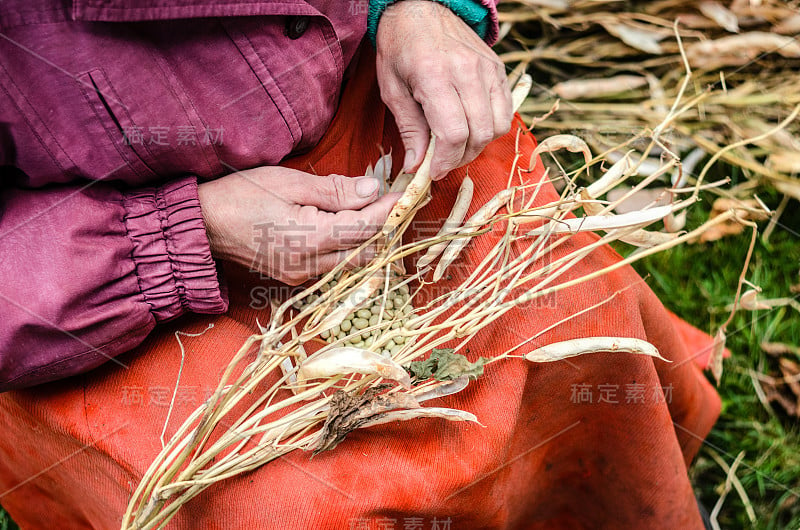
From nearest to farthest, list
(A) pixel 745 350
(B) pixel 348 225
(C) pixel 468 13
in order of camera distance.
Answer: (B) pixel 348 225 → (C) pixel 468 13 → (A) pixel 745 350

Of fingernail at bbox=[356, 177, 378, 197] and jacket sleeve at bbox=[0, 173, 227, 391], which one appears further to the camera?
fingernail at bbox=[356, 177, 378, 197]

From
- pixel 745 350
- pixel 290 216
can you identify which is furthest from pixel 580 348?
pixel 745 350

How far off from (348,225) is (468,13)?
0.38 metres

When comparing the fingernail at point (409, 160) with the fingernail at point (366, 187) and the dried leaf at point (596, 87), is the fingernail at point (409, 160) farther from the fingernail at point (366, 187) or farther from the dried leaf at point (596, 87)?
the dried leaf at point (596, 87)

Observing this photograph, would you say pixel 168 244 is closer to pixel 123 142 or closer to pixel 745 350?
pixel 123 142

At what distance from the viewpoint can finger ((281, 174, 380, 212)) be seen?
775 mm

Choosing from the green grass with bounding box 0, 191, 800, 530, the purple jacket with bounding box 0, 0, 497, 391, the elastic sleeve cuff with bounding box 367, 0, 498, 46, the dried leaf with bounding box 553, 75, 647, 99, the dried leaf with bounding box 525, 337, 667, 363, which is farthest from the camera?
the dried leaf with bounding box 553, 75, 647, 99

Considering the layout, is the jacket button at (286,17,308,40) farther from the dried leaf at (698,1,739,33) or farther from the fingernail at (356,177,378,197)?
the dried leaf at (698,1,739,33)

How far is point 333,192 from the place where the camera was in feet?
2.57

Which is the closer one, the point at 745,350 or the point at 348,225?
the point at 348,225

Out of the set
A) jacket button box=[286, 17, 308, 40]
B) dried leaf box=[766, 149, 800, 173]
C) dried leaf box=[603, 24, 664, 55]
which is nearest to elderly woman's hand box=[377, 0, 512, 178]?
jacket button box=[286, 17, 308, 40]

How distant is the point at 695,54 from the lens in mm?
1683

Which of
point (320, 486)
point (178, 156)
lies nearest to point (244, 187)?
point (178, 156)

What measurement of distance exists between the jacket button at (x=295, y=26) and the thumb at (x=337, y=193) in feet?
0.56
